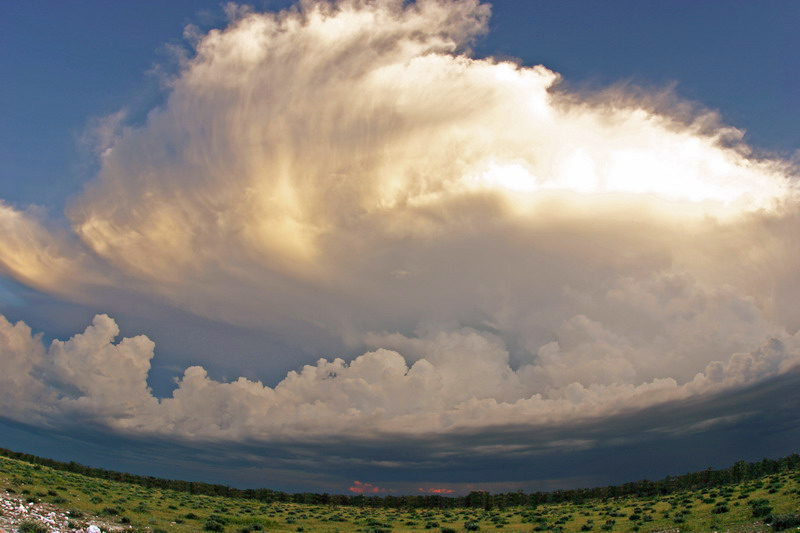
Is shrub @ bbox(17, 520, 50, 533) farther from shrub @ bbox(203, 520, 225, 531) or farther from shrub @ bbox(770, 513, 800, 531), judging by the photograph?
shrub @ bbox(770, 513, 800, 531)

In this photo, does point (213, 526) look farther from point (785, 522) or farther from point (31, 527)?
point (785, 522)

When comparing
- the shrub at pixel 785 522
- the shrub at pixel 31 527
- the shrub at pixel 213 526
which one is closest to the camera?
the shrub at pixel 785 522

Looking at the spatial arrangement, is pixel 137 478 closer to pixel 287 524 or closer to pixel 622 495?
pixel 287 524

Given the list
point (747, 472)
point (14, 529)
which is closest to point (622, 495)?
point (747, 472)

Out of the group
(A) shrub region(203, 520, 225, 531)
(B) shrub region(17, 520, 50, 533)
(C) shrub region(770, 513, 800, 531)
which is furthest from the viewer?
(A) shrub region(203, 520, 225, 531)

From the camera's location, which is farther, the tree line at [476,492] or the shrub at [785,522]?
the tree line at [476,492]

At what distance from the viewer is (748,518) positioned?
36719mm

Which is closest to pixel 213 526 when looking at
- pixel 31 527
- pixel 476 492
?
pixel 31 527

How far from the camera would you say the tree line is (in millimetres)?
99500

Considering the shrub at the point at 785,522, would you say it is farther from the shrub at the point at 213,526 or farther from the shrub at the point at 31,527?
the shrub at the point at 213,526

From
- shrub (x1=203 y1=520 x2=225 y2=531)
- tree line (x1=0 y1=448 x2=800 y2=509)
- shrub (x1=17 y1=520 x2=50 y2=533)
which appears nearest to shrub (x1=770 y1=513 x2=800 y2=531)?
shrub (x1=17 y1=520 x2=50 y2=533)

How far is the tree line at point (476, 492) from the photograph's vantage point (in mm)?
99500

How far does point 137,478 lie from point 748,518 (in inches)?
5136

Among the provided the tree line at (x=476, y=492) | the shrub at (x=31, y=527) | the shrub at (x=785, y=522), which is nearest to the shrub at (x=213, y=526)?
the shrub at (x=31, y=527)
